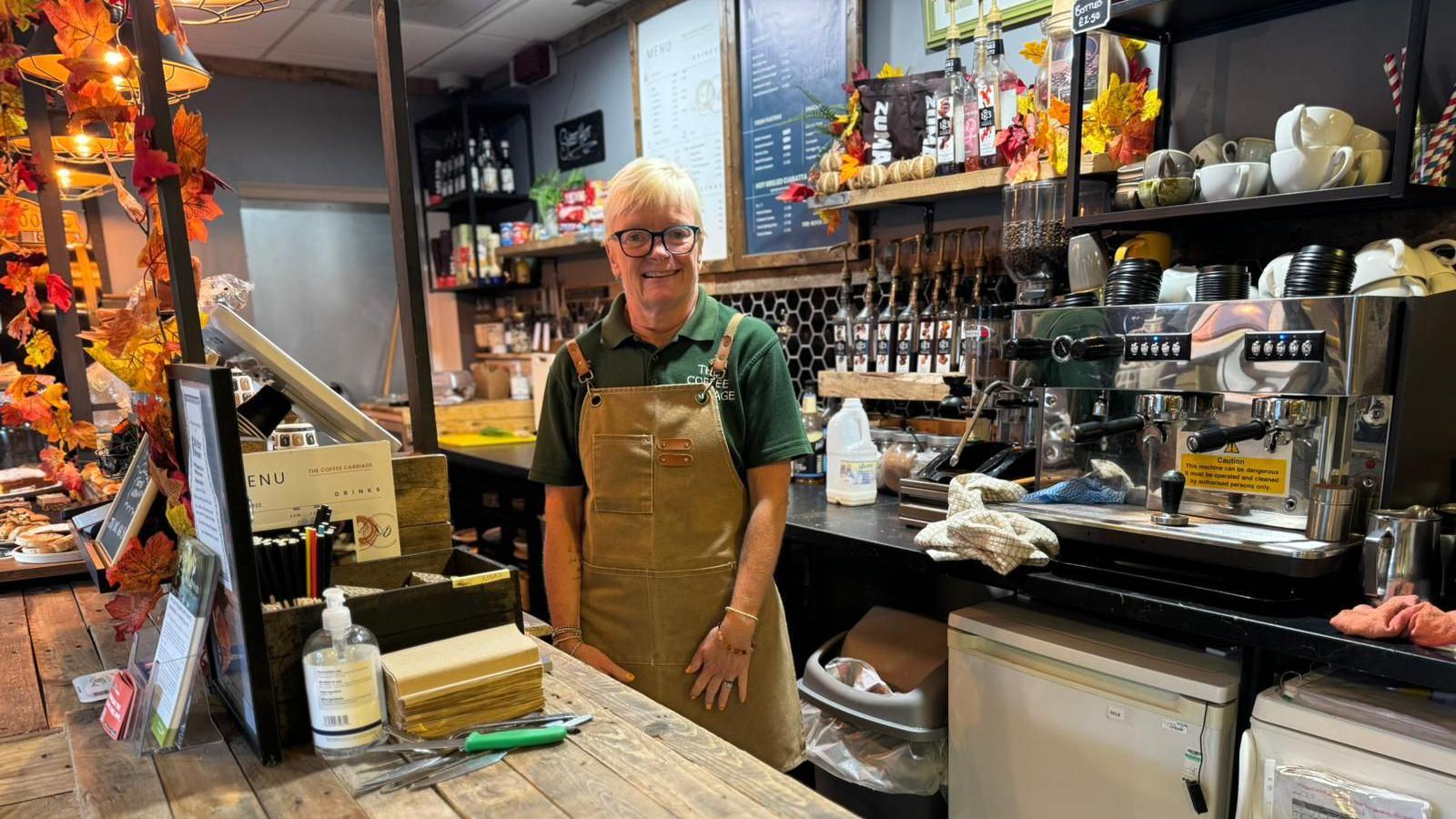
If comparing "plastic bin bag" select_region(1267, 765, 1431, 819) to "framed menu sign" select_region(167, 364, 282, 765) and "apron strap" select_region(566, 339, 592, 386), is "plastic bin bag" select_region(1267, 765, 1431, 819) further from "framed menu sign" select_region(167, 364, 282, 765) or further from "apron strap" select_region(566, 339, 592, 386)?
"framed menu sign" select_region(167, 364, 282, 765)

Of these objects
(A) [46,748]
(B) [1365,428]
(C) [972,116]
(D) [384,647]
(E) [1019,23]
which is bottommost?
(A) [46,748]

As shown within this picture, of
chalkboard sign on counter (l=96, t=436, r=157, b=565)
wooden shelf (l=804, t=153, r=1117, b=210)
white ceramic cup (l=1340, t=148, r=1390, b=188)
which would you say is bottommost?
chalkboard sign on counter (l=96, t=436, r=157, b=565)

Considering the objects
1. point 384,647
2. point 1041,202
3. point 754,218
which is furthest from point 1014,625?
point 754,218

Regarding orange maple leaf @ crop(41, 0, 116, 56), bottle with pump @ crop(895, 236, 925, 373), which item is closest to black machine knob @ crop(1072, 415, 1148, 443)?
bottle with pump @ crop(895, 236, 925, 373)

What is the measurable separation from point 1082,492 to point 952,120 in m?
1.18

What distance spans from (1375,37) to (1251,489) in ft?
3.34

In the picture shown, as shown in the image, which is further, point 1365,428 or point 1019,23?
point 1019,23

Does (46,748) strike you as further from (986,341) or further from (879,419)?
(879,419)

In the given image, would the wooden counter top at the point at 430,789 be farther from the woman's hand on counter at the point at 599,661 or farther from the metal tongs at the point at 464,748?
the woman's hand on counter at the point at 599,661

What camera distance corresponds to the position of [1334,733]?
4.54 ft

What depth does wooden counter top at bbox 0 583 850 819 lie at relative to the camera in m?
0.94

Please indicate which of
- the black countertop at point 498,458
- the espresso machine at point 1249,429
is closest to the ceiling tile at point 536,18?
the black countertop at point 498,458

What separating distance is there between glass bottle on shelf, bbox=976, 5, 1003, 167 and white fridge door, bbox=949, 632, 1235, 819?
4.28 feet

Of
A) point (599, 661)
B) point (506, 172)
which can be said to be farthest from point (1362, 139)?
point (506, 172)
